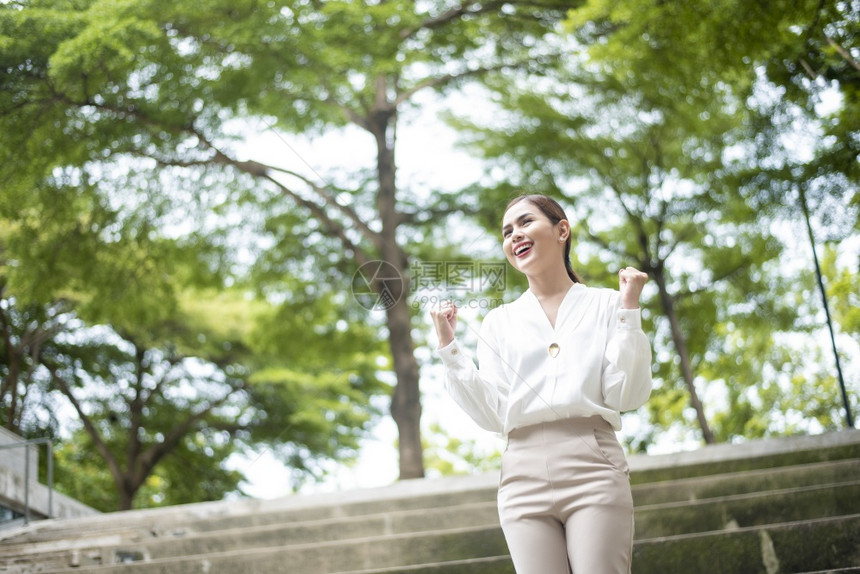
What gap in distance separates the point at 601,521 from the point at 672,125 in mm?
8736

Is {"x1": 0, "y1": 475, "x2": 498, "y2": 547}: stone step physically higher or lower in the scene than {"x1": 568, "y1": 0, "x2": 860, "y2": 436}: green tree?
lower

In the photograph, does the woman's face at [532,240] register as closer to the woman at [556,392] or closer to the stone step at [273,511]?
the woman at [556,392]

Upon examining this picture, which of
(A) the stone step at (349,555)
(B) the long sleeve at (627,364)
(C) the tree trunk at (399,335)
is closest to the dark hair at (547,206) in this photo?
(B) the long sleeve at (627,364)


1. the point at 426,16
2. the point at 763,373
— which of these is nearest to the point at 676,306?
the point at 426,16

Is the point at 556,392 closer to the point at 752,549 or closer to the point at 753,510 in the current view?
the point at 752,549

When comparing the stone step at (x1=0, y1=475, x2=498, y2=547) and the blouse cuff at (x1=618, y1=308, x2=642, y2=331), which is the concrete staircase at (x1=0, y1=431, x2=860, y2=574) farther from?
the blouse cuff at (x1=618, y1=308, x2=642, y2=331)

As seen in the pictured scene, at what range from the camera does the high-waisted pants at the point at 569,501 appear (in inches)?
76.0

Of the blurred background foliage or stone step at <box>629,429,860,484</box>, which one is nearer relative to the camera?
stone step at <box>629,429,860,484</box>

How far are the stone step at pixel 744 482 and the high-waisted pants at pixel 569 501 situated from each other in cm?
306

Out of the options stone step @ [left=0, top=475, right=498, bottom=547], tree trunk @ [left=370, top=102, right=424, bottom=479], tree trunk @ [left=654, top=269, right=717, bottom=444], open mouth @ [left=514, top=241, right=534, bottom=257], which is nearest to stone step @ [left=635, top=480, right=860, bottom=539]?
stone step @ [left=0, top=475, right=498, bottom=547]

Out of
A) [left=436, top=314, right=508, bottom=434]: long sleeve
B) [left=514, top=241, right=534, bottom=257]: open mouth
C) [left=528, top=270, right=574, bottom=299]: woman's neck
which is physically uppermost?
[left=514, top=241, right=534, bottom=257]: open mouth

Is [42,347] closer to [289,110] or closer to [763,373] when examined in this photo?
[289,110]

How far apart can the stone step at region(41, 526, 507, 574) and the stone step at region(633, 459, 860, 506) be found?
121cm

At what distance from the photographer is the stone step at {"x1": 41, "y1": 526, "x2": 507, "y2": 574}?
4.22 metres
